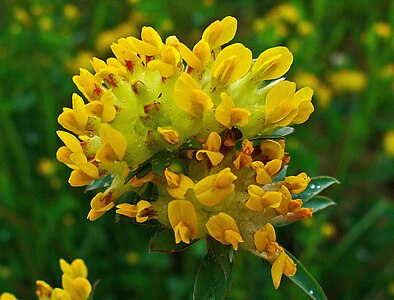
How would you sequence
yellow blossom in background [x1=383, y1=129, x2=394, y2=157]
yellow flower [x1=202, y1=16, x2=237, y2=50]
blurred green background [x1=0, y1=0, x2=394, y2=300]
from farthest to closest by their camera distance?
yellow blossom in background [x1=383, y1=129, x2=394, y2=157] < blurred green background [x1=0, y1=0, x2=394, y2=300] < yellow flower [x1=202, y1=16, x2=237, y2=50]

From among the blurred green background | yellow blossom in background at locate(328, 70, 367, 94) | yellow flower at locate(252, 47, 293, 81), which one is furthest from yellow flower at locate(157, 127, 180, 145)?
yellow blossom in background at locate(328, 70, 367, 94)

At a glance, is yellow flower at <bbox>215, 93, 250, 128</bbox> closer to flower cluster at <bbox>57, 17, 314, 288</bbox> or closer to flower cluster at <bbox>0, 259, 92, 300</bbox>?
flower cluster at <bbox>57, 17, 314, 288</bbox>

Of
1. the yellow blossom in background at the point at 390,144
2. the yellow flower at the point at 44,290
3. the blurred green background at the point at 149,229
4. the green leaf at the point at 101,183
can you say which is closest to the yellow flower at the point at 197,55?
the green leaf at the point at 101,183

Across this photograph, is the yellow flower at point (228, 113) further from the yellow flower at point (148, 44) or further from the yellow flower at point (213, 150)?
the yellow flower at point (148, 44)

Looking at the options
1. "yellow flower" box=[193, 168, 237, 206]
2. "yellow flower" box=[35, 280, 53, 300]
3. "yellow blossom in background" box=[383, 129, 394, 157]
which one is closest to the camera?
"yellow flower" box=[193, 168, 237, 206]

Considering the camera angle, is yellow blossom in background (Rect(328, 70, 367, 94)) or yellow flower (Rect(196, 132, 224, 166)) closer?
yellow flower (Rect(196, 132, 224, 166))

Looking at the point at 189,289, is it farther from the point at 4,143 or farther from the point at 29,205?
the point at 4,143

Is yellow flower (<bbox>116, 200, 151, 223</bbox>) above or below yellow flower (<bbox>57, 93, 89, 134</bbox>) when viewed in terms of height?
Answer: below
